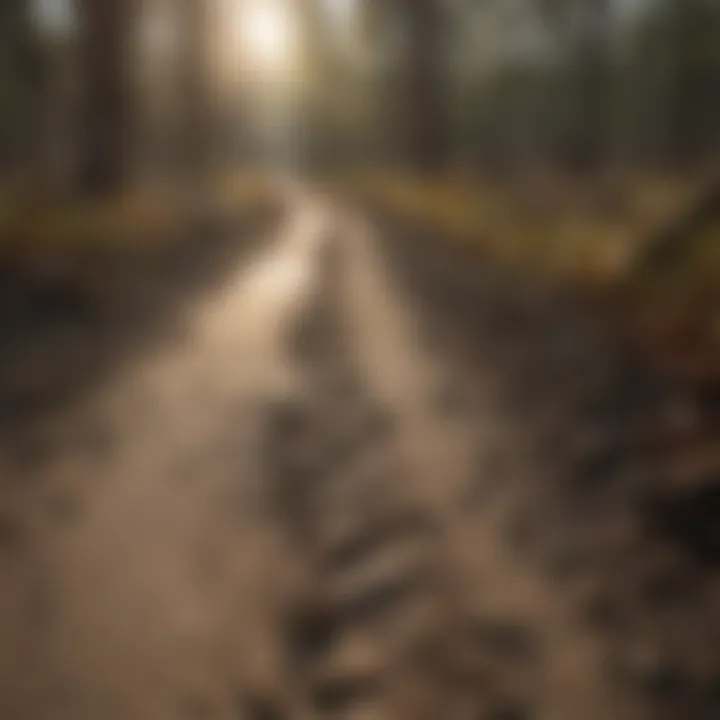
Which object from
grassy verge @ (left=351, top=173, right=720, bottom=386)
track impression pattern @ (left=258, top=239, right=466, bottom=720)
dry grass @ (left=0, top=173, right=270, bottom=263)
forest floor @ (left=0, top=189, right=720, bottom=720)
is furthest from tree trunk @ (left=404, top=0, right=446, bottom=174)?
track impression pattern @ (left=258, top=239, right=466, bottom=720)

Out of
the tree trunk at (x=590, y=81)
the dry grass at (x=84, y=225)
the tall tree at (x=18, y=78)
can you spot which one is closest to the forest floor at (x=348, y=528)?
the dry grass at (x=84, y=225)

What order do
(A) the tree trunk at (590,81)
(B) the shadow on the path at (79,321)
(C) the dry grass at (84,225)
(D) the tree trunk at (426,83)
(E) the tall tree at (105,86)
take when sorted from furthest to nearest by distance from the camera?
(D) the tree trunk at (426,83) → (A) the tree trunk at (590,81) → (E) the tall tree at (105,86) → (C) the dry grass at (84,225) → (B) the shadow on the path at (79,321)

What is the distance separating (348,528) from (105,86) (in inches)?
513

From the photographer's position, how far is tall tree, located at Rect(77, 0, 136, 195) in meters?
15.9

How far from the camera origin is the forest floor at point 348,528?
369cm

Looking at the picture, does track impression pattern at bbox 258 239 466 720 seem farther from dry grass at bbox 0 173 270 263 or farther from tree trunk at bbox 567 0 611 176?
tree trunk at bbox 567 0 611 176

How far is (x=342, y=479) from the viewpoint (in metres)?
5.87

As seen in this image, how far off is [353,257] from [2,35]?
9004mm

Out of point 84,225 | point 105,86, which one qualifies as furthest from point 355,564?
point 105,86

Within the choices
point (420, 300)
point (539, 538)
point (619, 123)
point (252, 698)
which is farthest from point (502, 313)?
point (619, 123)

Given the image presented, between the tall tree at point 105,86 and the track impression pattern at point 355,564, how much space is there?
1007cm

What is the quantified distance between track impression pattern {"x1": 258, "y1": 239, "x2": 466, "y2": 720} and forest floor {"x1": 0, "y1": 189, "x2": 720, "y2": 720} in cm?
2

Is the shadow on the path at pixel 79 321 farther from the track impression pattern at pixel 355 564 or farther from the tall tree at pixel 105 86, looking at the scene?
the tall tree at pixel 105 86

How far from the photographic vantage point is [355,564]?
4727 mm
